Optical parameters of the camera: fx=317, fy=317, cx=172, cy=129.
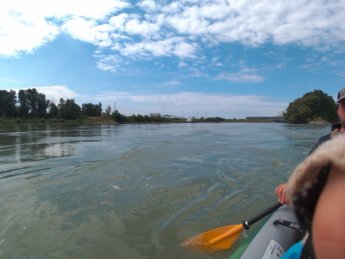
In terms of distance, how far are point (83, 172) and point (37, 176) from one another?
1.37 metres

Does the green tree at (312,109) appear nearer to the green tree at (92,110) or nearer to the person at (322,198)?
the green tree at (92,110)

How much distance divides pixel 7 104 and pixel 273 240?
90717 mm

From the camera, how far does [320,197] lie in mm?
752

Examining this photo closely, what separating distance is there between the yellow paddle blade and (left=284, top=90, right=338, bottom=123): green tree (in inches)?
3648

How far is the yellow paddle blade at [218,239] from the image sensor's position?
4.72m

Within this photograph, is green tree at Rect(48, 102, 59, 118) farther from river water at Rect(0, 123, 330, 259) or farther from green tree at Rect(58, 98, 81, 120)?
river water at Rect(0, 123, 330, 259)

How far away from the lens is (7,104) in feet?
270

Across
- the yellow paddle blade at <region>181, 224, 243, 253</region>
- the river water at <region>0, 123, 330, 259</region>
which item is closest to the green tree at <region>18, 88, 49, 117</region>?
the river water at <region>0, 123, 330, 259</region>

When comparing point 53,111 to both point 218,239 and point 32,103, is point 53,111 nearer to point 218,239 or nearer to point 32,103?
point 32,103

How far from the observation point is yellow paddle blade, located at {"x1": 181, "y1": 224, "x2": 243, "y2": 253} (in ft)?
15.5

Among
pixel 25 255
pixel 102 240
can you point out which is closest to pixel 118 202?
pixel 102 240

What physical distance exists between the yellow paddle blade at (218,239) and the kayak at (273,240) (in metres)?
0.91

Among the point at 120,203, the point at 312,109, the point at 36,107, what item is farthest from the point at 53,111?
the point at 120,203

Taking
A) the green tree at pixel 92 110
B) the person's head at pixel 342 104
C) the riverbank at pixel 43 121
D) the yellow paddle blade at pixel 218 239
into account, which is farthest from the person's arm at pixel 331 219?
the green tree at pixel 92 110
